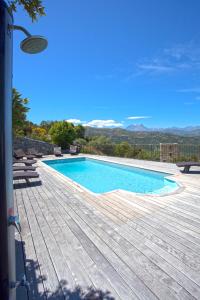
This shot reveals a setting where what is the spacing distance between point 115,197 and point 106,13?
7323mm

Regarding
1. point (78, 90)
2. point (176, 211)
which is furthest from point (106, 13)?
point (78, 90)

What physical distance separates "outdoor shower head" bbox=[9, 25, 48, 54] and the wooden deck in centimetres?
226

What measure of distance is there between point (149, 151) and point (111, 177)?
3.69 meters

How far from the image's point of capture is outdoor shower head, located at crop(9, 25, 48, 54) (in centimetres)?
173

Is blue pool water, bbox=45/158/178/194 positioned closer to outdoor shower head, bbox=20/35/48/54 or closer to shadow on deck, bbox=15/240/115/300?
shadow on deck, bbox=15/240/115/300

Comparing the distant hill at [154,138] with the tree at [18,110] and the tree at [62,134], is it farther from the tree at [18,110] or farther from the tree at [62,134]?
the tree at [18,110]

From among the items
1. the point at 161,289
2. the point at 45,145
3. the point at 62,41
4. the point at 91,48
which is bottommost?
the point at 161,289

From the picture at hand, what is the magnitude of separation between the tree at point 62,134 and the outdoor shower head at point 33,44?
629 inches

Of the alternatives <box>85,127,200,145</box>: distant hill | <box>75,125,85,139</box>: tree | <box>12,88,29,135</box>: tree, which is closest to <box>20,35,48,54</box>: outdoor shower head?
<box>12,88,29,135</box>: tree

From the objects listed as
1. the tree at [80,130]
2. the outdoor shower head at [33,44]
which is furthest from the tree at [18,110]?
the tree at [80,130]

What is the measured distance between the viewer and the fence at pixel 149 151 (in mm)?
10562

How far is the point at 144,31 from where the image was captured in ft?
34.8

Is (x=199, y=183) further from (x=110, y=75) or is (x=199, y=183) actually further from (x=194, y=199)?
(x=110, y=75)

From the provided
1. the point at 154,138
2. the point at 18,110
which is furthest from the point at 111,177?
the point at 154,138
